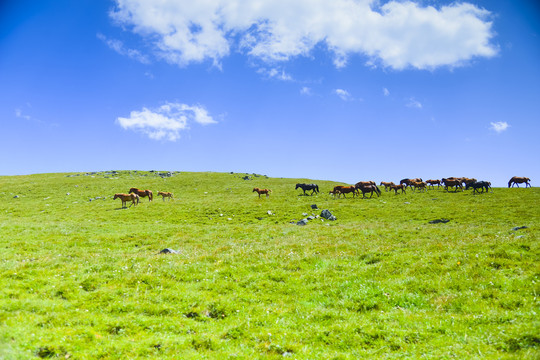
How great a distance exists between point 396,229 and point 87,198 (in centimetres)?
5076

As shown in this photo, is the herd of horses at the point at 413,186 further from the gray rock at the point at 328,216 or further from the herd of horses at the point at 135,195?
the herd of horses at the point at 135,195

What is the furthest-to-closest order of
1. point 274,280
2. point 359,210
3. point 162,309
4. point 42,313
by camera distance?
point 359,210 → point 274,280 → point 162,309 → point 42,313

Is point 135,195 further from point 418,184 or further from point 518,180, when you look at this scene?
point 518,180

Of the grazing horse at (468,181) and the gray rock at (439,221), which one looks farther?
the grazing horse at (468,181)

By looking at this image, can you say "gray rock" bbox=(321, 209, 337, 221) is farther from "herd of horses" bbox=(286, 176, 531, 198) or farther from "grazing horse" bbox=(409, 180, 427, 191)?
"grazing horse" bbox=(409, 180, 427, 191)

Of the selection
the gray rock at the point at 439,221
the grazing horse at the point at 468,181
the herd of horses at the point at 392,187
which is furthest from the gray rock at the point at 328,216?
the grazing horse at the point at 468,181

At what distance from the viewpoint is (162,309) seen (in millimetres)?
10117

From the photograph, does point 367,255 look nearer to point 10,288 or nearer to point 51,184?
point 10,288

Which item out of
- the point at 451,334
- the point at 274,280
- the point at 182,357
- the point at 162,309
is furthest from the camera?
the point at 274,280

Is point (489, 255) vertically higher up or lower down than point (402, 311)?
higher up

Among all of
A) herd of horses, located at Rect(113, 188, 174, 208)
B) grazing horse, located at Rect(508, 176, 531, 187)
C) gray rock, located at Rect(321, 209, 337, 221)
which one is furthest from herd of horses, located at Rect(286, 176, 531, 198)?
herd of horses, located at Rect(113, 188, 174, 208)

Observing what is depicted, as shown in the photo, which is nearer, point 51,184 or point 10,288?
point 10,288

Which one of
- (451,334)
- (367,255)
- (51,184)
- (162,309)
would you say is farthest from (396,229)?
(51,184)

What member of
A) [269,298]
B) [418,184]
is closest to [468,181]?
[418,184]
